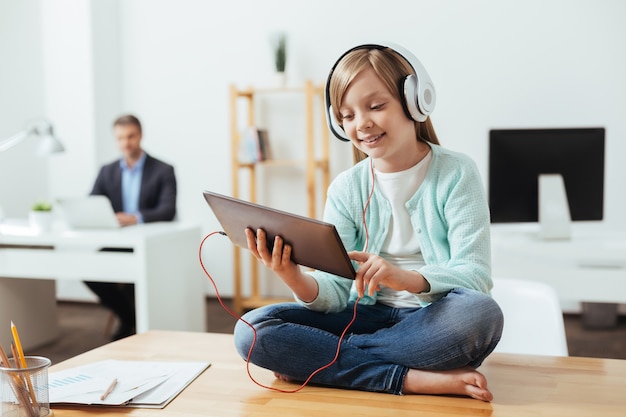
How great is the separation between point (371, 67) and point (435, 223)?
0.35 metres

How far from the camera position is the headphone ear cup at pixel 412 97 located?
4.67ft

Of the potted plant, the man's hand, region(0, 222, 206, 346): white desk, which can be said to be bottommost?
region(0, 222, 206, 346): white desk

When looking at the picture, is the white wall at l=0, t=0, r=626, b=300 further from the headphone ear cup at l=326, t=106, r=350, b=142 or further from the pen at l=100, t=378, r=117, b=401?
the pen at l=100, t=378, r=117, b=401

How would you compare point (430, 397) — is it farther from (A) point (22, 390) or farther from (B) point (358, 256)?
(A) point (22, 390)

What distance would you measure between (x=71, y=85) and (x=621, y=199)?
3408 mm

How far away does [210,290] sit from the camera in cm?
468

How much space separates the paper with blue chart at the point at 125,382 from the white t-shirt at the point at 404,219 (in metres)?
0.48

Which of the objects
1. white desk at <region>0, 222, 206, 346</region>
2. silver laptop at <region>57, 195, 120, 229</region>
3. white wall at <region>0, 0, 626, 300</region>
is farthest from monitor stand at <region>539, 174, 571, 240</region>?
silver laptop at <region>57, 195, 120, 229</region>

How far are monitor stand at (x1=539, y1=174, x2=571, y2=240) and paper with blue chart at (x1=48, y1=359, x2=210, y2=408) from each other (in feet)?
5.46

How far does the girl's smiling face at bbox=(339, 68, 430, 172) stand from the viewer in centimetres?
143

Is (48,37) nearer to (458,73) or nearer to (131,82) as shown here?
(131,82)

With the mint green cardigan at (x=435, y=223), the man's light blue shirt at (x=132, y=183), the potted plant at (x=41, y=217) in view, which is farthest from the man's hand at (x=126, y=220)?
the mint green cardigan at (x=435, y=223)

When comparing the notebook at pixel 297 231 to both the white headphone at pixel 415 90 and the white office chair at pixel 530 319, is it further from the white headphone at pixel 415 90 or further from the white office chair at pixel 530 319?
the white office chair at pixel 530 319

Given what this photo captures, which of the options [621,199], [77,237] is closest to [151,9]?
[77,237]
